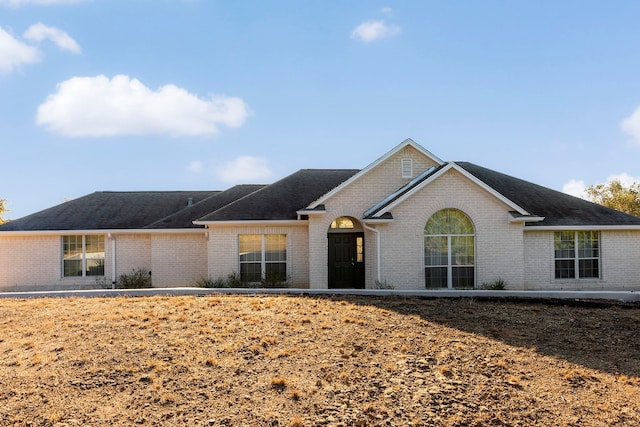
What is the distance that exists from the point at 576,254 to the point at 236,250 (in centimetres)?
1365

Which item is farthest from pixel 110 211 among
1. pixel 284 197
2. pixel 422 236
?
pixel 422 236

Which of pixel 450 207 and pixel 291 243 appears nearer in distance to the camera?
pixel 450 207

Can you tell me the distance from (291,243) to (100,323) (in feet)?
29.6

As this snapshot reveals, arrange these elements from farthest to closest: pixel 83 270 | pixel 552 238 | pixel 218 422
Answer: pixel 83 270, pixel 552 238, pixel 218 422

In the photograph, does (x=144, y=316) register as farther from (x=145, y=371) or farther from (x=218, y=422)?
(x=218, y=422)

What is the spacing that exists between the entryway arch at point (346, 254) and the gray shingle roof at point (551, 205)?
21.4 feet

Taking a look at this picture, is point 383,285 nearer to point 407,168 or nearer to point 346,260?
point 346,260

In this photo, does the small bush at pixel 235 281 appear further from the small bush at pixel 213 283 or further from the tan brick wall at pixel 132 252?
the tan brick wall at pixel 132 252

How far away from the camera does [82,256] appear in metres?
20.4

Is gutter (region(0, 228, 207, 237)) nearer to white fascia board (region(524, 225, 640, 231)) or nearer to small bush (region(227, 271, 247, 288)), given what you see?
small bush (region(227, 271, 247, 288))

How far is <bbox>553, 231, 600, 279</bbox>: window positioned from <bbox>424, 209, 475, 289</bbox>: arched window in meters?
4.17

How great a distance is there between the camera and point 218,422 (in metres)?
6.49

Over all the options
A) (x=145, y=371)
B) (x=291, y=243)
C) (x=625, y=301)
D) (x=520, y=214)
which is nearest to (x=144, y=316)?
(x=145, y=371)

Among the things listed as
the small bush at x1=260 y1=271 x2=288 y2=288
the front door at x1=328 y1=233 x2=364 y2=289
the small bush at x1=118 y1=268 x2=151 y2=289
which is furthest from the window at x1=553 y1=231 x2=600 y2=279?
the small bush at x1=118 y1=268 x2=151 y2=289
